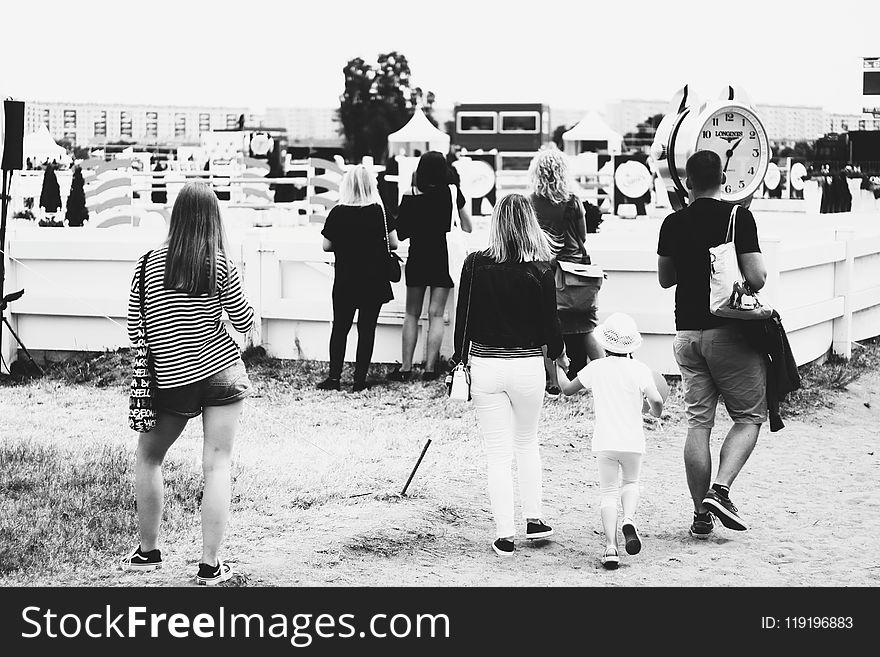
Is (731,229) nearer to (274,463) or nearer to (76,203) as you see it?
(274,463)

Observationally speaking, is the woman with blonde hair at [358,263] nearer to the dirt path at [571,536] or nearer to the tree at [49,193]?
the dirt path at [571,536]

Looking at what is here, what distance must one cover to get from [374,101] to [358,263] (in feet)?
286

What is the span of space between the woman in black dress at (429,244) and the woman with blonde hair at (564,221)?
168cm

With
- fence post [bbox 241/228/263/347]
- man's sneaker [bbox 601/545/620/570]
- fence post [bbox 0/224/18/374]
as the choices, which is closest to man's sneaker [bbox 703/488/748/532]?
man's sneaker [bbox 601/545/620/570]

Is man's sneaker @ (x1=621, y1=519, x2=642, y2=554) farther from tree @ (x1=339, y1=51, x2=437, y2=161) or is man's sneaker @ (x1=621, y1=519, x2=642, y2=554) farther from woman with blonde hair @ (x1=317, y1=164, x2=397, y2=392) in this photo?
tree @ (x1=339, y1=51, x2=437, y2=161)

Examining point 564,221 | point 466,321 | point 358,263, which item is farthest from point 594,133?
point 466,321

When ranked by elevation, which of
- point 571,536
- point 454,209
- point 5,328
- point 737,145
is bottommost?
point 571,536

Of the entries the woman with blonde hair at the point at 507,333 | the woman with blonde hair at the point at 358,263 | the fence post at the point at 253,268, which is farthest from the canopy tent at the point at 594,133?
the woman with blonde hair at the point at 507,333

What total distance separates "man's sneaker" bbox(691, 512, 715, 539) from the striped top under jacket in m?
2.72

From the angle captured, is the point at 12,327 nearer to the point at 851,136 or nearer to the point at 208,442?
the point at 208,442

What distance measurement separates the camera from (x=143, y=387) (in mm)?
5348

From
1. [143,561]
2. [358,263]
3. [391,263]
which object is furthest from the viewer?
[391,263]

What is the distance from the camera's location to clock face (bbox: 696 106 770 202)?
945 cm

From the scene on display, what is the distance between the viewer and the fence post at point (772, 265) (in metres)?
10.1
